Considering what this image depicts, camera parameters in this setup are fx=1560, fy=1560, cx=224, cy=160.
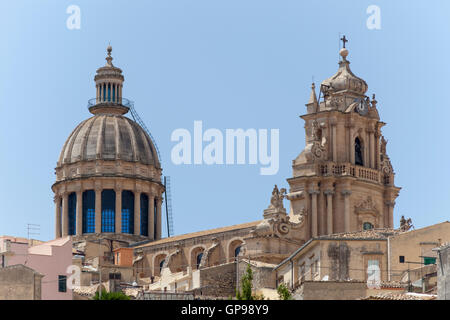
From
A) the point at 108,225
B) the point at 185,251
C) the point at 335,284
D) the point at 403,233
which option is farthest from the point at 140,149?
the point at 335,284

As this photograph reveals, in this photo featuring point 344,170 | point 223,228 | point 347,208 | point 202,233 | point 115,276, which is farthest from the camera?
point 202,233

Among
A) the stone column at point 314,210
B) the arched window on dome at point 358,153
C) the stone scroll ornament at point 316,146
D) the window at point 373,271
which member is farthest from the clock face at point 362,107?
the window at point 373,271

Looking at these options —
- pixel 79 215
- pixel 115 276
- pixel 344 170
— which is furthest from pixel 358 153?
pixel 79 215

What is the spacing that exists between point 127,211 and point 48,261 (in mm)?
42339

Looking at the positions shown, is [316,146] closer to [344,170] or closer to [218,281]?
[344,170]

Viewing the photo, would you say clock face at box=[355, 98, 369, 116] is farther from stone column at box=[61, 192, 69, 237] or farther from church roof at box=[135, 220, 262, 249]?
stone column at box=[61, 192, 69, 237]

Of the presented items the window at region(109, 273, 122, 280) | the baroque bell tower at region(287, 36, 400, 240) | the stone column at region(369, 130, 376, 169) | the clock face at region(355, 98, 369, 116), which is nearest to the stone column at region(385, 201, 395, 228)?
the baroque bell tower at region(287, 36, 400, 240)

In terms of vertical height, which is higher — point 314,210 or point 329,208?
point 329,208

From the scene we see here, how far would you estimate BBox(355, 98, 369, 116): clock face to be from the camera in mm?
92688

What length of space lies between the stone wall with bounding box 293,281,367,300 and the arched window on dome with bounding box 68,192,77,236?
53.5 metres

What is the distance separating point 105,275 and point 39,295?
98.5ft

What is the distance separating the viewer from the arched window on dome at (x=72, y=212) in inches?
4584

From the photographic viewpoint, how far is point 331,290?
64.4 m
